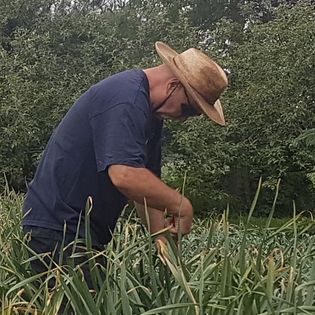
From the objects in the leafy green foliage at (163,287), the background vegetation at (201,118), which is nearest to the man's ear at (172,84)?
the leafy green foliage at (163,287)

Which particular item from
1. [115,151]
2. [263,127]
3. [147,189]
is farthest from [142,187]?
[263,127]

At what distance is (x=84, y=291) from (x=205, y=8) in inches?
843

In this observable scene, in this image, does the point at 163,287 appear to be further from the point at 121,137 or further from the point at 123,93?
the point at 123,93

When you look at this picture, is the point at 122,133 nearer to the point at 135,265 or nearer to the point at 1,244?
the point at 135,265

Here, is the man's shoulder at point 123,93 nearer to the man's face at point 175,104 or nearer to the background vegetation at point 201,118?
the man's face at point 175,104

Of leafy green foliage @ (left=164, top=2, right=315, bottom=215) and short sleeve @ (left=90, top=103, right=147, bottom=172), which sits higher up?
short sleeve @ (left=90, top=103, right=147, bottom=172)

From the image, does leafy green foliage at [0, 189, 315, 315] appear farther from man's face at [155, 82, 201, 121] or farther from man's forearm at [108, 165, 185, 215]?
man's face at [155, 82, 201, 121]

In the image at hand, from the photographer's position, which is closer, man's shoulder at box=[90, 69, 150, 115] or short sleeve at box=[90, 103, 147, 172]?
short sleeve at box=[90, 103, 147, 172]

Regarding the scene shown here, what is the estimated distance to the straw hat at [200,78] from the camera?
10.5 feet

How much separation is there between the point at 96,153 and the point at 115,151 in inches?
5.4

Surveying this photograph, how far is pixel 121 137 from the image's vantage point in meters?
2.90

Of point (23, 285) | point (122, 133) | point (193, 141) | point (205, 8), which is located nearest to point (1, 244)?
point (23, 285)

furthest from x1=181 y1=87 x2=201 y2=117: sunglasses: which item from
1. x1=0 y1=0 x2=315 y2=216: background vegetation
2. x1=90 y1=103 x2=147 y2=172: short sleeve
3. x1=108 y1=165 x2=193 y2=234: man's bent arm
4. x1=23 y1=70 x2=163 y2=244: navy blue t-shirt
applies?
x1=0 y1=0 x2=315 y2=216: background vegetation

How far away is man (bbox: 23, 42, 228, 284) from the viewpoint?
2924 mm
